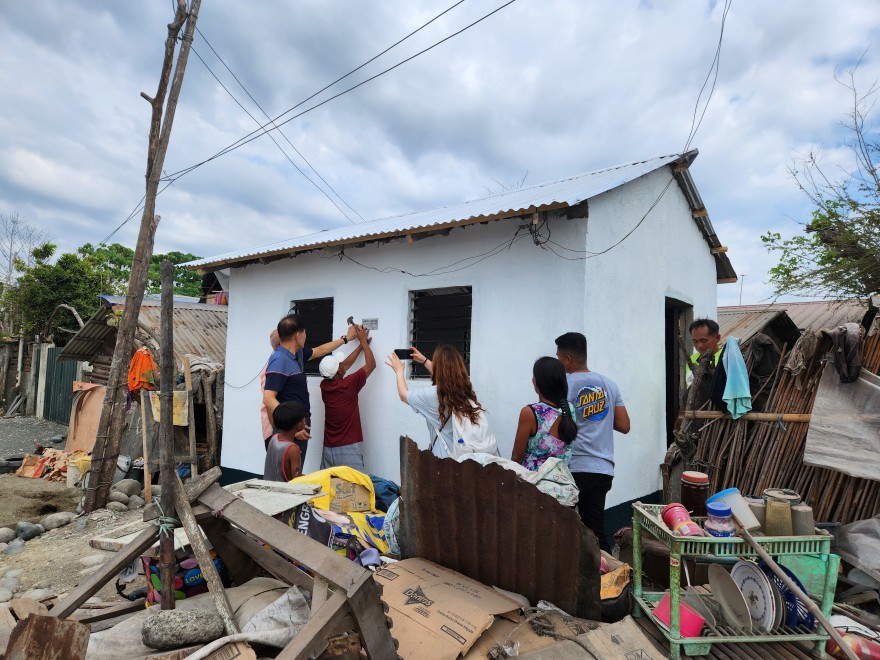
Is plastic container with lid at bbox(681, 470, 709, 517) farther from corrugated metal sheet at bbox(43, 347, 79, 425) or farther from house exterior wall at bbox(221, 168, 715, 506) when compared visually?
corrugated metal sheet at bbox(43, 347, 79, 425)

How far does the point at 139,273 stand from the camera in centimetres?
627

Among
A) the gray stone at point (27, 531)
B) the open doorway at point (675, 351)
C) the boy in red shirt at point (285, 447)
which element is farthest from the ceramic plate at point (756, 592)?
the gray stone at point (27, 531)

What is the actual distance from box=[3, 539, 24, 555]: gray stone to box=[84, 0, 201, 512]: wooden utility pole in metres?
0.89

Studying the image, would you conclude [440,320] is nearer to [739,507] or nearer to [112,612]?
[739,507]

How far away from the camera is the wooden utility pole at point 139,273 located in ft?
20.6

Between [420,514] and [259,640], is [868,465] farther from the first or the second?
[259,640]

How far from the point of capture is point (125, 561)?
2.40m

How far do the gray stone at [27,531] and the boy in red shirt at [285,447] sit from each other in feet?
13.2

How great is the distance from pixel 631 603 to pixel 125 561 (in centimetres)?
251

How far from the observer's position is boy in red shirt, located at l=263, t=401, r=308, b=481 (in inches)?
146

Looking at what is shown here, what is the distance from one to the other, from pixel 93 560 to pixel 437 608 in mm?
4427

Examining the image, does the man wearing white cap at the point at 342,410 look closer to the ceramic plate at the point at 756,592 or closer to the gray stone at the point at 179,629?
the gray stone at the point at 179,629

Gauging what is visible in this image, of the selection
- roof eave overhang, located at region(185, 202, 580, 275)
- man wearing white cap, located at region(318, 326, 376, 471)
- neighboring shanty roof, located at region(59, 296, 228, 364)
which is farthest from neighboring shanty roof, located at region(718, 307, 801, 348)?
neighboring shanty roof, located at region(59, 296, 228, 364)

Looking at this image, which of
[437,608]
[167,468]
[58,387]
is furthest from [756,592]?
[58,387]
